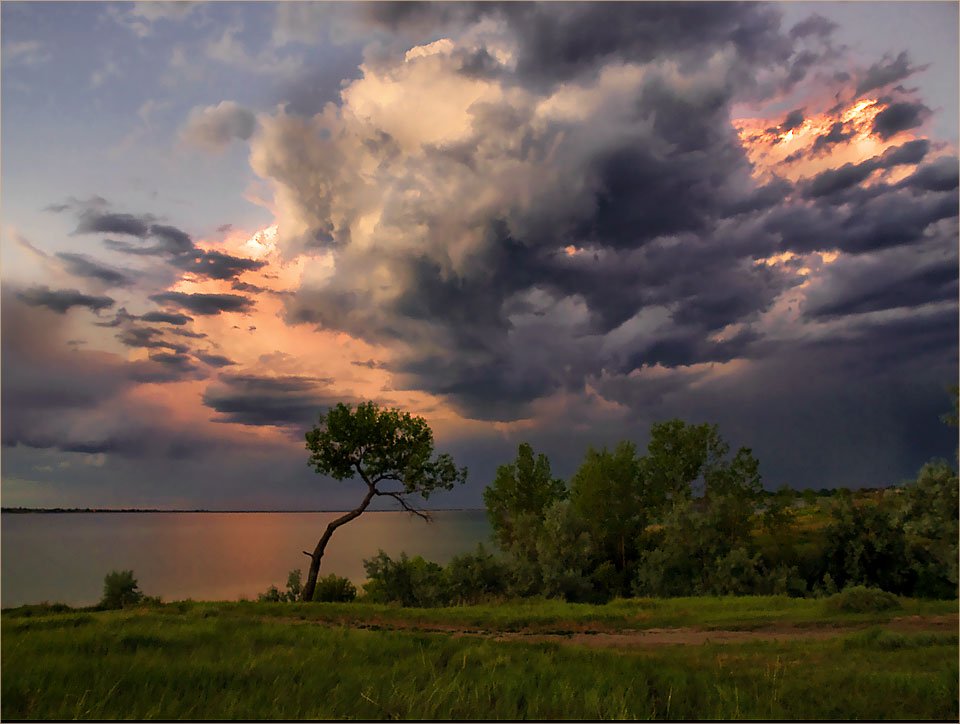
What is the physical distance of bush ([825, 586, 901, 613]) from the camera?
24.7 meters

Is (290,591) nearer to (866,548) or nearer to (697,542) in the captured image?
(697,542)

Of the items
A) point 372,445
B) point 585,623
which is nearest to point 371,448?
point 372,445

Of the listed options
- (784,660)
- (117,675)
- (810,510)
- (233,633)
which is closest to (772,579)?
(810,510)

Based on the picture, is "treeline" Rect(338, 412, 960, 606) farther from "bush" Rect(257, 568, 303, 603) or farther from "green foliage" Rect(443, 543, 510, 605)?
"bush" Rect(257, 568, 303, 603)

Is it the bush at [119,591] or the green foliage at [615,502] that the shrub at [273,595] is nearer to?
the bush at [119,591]

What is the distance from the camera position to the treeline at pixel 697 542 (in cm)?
3391

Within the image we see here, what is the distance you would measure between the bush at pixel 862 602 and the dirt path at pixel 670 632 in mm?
2146

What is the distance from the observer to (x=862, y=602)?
25000 mm

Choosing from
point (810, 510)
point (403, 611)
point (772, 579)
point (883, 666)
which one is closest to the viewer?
point (883, 666)

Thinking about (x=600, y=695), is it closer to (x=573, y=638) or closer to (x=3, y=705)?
(x=3, y=705)

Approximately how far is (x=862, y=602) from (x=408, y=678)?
2381cm

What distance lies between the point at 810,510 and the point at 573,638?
47.7 meters

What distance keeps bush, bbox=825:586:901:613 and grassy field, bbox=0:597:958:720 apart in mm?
10869

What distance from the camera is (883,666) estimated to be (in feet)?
40.2
